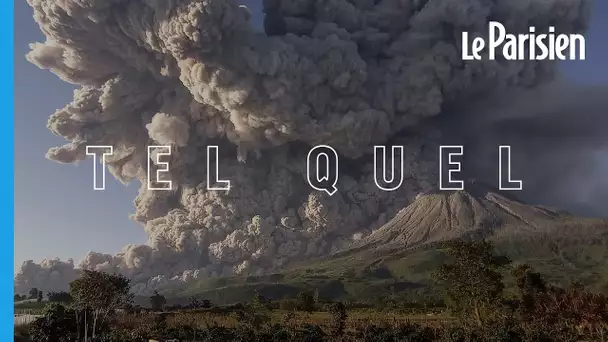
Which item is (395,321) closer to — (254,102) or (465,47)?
(465,47)

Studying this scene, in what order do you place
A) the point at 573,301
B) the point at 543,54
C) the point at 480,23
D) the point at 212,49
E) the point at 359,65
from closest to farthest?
the point at 573,301, the point at 543,54, the point at 480,23, the point at 212,49, the point at 359,65

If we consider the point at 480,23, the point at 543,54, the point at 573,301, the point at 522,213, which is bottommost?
the point at 573,301

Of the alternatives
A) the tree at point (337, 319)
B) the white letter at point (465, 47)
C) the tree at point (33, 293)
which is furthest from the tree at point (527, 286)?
the tree at point (33, 293)

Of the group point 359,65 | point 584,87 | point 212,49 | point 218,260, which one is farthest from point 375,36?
point 218,260

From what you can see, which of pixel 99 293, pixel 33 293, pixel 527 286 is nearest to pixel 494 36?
pixel 527 286

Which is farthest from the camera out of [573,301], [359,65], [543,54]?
[359,65]

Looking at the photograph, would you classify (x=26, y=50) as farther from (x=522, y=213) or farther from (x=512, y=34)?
(x=522, y=213)

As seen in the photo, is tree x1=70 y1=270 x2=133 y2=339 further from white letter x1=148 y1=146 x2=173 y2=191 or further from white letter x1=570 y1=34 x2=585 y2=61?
white letter x1=570 y1=34 x2=585 y2=61

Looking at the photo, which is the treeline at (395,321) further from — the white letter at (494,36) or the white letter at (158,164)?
the white letter at (494,36)
